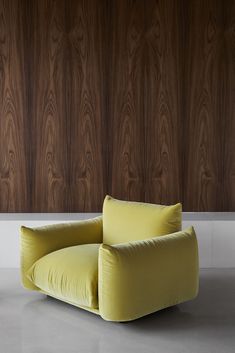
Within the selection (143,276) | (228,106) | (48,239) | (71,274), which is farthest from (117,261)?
(228,106)

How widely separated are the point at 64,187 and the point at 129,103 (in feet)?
3.21

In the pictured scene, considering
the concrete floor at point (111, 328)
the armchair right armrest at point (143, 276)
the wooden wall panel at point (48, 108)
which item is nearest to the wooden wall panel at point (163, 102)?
the wooden wall panel at point (48, 108)

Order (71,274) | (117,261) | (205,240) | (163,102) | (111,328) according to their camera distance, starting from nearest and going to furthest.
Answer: (117,261) < (111,328) < (71,274) < (205,240) < (163,102)

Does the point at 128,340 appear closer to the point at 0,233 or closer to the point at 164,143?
the point at 0,233

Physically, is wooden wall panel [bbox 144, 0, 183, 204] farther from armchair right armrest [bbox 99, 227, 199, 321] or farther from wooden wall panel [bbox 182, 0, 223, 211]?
armchair right armrest [bbox 99, 227, 199, 321]

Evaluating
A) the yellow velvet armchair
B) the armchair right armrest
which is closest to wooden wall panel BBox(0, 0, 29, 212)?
the yellow velvet armchair

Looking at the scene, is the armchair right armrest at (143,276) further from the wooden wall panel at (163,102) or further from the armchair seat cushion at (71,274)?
the wooden wall panel at (163,102)

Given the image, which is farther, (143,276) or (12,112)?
(12,112)

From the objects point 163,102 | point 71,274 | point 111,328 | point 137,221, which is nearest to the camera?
point 111,328

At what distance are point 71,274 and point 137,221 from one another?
0.61 metres

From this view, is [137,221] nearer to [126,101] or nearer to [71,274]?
→ [71,274]

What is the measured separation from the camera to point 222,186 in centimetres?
469

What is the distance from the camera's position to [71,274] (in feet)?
10.2

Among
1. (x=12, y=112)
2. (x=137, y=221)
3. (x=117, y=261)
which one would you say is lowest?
(x=117, y=261)
